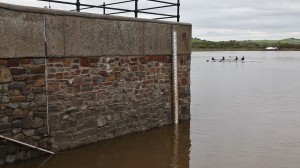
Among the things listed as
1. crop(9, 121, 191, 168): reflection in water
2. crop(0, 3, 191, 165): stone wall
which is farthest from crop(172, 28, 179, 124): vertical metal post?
crop(9, 121, 191, 168): reflection in water

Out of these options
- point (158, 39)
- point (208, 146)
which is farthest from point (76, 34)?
point (208, 146)

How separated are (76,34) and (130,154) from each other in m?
2.76

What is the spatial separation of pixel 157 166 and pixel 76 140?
6.47 feet

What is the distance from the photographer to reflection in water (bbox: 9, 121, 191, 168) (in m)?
7.66

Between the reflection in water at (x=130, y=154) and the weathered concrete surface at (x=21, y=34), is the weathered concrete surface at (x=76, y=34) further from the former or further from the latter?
the reflection in water at (x=130, y=154)

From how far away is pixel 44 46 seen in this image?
7.68 meters

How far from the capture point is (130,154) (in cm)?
841

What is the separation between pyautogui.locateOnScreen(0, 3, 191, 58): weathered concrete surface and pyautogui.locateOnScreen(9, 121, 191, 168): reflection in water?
2.03 m

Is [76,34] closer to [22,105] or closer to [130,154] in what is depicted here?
[22,105]

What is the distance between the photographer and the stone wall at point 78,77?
726 centimetres

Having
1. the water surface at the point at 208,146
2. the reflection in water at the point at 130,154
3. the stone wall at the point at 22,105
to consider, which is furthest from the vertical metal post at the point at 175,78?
the stone wall at the point at 22,105

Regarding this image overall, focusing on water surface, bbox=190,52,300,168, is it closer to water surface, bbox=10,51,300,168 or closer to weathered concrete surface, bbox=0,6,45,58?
water surface, bbox=10,51,300,168

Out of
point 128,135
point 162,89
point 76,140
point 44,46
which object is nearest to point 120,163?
point 76,140

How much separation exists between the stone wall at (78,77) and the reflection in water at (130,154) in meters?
0.24
